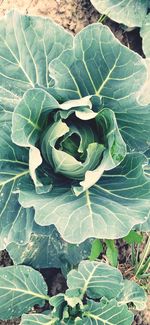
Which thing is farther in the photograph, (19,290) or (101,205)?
(19,290)

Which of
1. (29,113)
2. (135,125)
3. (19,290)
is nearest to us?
(29,113)

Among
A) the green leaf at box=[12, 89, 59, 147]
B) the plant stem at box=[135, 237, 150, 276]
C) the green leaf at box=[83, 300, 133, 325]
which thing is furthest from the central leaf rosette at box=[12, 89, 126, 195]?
the plant stem at box=[135, 237, 150, 276]

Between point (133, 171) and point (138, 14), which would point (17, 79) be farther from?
point (138, 14)

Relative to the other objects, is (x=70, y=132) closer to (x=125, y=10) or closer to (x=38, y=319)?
(x=38, y=319)

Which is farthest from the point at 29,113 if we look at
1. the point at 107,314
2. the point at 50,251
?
the point at 107,314

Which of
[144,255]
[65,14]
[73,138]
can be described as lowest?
[144,255]

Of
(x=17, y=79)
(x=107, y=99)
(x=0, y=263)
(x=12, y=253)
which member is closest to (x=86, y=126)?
(x=107, y=99)

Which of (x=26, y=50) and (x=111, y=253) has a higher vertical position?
(x=26, y=50)
